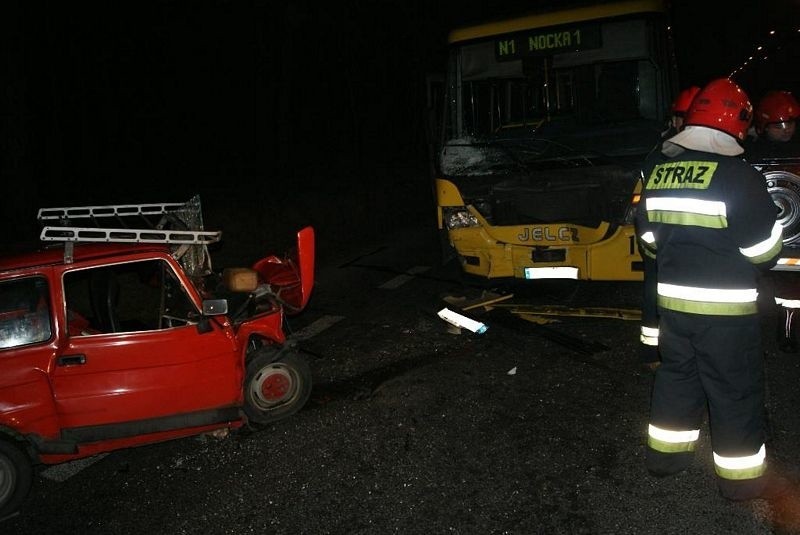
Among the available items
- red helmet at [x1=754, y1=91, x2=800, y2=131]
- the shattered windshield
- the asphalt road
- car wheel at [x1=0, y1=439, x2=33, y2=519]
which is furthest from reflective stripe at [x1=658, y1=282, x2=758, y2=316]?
car wheel at [x1=0, y1=439, x2=33, y2=519]

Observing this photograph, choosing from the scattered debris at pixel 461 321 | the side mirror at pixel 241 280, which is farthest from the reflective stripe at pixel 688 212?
the scattered debris at pixel 461 321

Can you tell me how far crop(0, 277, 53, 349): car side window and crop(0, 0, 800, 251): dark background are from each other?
14.3 ft

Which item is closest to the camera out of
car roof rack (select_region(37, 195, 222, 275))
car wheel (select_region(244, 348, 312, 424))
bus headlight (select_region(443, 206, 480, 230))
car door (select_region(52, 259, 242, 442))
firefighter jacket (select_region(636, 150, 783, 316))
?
firefighter jacket (select_region(636, 150, 783, 316))

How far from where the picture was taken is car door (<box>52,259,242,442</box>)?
3.82 meters

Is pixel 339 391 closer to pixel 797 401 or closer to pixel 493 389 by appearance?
pixel 493 389

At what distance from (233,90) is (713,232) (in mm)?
34106

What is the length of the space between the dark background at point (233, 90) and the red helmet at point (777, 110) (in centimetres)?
322

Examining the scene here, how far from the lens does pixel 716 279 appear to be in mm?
3029

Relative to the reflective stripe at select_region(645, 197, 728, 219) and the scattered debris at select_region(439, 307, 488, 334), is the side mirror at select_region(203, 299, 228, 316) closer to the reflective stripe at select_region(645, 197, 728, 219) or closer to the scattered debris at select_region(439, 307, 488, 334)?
the reflective stripe at select_region(645, 197, 728, 219)

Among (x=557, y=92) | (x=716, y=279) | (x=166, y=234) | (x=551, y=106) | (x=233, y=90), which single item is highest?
(x=233, y=90)

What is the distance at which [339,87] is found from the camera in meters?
38.6

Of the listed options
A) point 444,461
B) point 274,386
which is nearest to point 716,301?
point 444,461

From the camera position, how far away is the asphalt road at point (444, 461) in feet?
10.8

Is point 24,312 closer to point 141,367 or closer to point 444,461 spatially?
point 141,367
